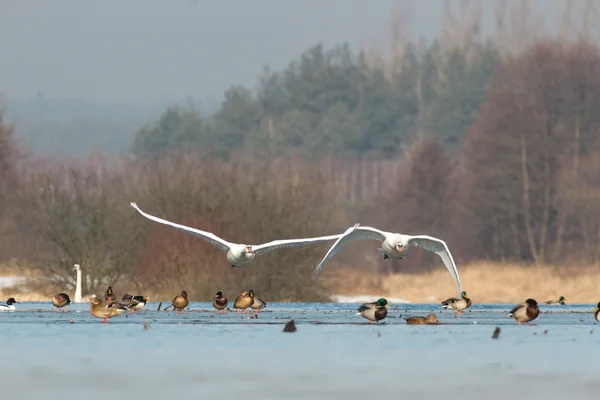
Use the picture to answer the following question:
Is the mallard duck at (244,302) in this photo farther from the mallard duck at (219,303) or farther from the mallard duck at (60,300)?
the mallard duck at (60,300)

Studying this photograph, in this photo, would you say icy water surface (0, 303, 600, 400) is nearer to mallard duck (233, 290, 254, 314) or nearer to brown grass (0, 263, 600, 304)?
mallard duck (233, 290, 254, 314)

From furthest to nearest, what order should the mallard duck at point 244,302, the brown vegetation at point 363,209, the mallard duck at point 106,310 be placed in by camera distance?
1. the brown vegetation at point 363,209
2. the mallard duck at point 244,302
3. the mallard duck at point 106,310

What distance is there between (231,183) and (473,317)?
13.0 meters

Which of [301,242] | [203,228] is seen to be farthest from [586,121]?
[301,242]

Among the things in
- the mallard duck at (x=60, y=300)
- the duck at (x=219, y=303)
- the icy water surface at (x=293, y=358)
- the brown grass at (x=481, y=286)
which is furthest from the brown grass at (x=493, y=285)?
the icy water surface at (x=293, y=358)

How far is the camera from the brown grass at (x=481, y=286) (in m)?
41.8

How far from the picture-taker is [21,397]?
1550 cm

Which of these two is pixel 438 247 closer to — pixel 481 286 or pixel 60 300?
pixel 60 300

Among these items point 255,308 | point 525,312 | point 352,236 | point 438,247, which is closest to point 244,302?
point 255,308

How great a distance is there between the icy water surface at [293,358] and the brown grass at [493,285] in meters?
12.8

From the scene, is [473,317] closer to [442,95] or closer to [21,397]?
[21,397]

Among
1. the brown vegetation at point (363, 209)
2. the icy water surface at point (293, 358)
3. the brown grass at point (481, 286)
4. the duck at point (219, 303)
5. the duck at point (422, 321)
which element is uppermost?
the brown vegetation at point (363, 209)

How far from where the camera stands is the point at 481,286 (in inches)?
1722

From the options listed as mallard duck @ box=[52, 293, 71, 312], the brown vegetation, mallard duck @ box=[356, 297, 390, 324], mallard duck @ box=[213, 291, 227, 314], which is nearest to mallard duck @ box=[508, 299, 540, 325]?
mallard duck @ box=[356, 297, 390, 324]
